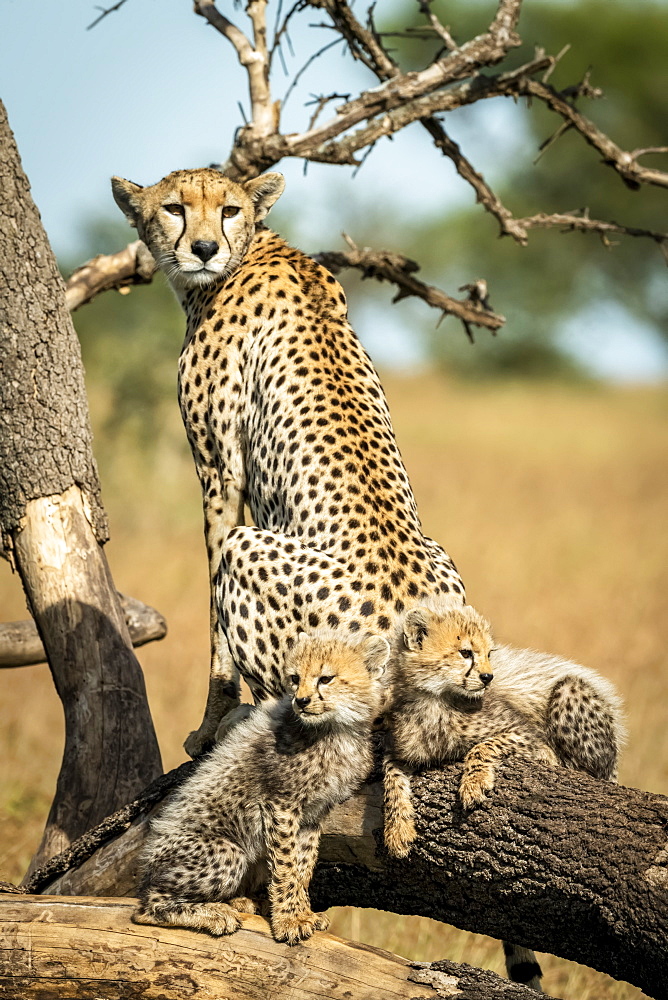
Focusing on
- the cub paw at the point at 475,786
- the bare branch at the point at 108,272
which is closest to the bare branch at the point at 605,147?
the bare branch at the point at 108,272

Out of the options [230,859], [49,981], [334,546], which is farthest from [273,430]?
[49,981]

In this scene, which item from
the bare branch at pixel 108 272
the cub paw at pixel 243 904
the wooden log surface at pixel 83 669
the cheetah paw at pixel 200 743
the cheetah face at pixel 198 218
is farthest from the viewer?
the bare branch at pixel 108 272

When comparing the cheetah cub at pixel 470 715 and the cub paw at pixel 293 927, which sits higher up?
the cheetah cub at pixel 470 715

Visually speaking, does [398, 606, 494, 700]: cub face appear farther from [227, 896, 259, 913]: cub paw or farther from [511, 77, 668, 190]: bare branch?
[511, 77, 668, 190]: bare branch

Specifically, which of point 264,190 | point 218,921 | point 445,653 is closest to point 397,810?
point 445,653

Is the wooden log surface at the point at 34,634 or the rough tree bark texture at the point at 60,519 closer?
the rough tree bark texture at the point at 60,519

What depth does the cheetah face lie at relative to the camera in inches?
168

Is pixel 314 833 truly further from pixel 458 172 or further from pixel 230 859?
pixel 458 172

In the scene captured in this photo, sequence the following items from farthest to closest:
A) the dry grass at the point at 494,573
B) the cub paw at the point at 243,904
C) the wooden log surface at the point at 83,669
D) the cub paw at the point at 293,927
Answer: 1. the dry grass at the point at 494,573
2. the wooden log surface at the point at 83,669
3. the cub paw at the point at 243,904
4. the cub paw at the point at 293,927

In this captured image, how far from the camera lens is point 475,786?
115 inches

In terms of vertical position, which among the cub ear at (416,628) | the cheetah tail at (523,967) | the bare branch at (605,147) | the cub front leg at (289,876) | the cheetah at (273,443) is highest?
the bare branch at (605,147)

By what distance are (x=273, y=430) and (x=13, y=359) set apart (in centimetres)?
116

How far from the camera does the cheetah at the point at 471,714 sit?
304 cm

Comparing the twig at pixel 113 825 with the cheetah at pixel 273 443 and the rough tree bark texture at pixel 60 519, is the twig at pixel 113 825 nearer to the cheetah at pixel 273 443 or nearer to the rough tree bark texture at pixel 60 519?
the cheetah at pixel 273 443
